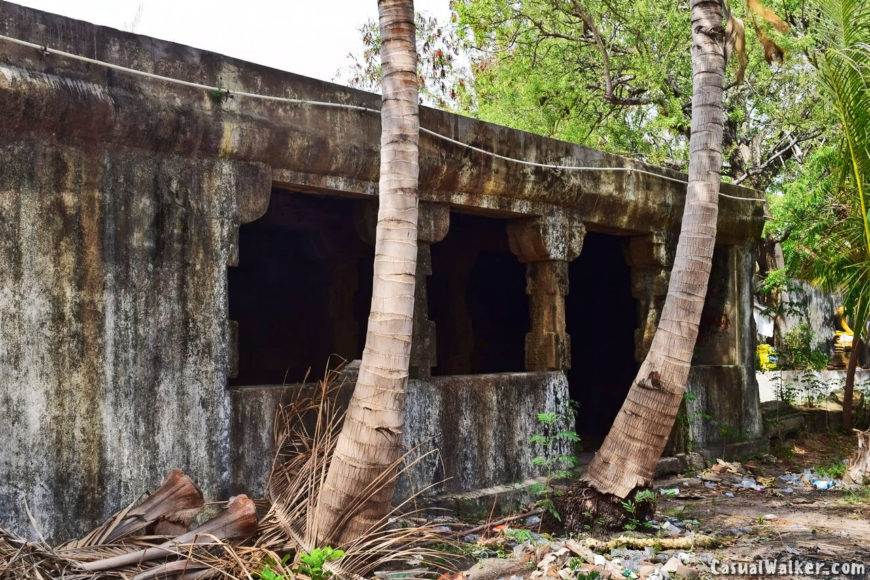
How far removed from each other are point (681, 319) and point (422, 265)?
1.81 m

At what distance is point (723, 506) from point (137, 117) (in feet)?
17.3

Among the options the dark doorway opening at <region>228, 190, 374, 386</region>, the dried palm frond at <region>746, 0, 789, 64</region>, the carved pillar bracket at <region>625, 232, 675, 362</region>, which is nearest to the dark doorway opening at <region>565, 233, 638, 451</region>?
the carved pillar bracket at <region>625, 232, 675, 362</region>

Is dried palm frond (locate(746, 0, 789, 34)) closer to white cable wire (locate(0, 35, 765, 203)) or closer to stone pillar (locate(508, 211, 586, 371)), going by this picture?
white cable wire (locate(0, 35, 765, 203))

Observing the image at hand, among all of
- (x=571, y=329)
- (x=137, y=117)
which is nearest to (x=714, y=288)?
(x=571, y=329)

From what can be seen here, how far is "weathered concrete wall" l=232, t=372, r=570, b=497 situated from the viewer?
5387 mm

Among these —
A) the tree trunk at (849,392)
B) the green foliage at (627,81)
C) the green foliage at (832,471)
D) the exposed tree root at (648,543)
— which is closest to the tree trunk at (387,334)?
the exposed tree root at (648,543)

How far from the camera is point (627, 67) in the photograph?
15203 millimetres

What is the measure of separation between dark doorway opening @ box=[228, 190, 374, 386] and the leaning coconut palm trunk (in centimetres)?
412

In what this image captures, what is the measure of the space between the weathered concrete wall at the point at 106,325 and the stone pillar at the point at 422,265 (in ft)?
3.68

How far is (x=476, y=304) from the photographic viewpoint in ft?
36.7

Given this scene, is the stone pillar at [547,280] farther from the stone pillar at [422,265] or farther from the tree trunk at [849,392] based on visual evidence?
the tree trunk at [849,392]

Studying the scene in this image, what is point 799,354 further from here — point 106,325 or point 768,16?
point 106,325

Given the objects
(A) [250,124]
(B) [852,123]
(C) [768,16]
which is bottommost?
(A) [250,124]

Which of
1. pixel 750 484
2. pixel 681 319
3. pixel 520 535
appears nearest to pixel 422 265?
pixel 681 319
